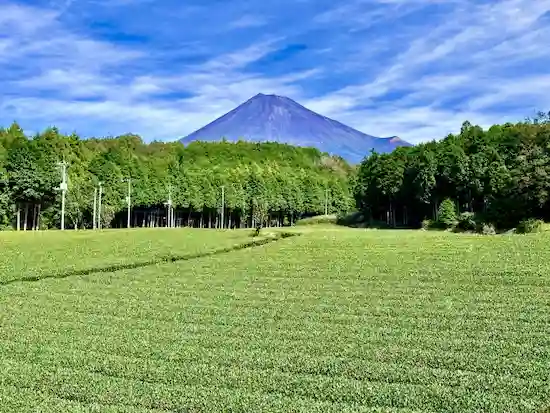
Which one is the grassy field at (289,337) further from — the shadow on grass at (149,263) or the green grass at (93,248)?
the green grass at (93,248)

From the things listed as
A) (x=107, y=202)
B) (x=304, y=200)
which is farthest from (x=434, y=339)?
(x=304, y=200)

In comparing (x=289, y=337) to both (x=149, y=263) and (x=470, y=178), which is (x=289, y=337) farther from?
(x=470, y=178)

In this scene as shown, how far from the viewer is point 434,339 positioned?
17656 mm

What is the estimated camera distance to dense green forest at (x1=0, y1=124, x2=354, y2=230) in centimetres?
7900

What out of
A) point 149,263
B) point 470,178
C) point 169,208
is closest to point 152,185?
point 169,208

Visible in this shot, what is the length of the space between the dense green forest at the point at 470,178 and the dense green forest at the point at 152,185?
661 inches

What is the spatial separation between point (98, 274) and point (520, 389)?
24.5m

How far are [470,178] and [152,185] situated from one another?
48049mm

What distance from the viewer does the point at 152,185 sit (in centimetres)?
9731

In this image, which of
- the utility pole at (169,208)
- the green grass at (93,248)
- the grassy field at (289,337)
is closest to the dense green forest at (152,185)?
the utility pole at (169,208)

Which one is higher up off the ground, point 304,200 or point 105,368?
point 304,200

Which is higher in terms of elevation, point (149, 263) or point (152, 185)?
point (152, 185)

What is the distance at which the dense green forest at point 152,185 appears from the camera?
7900 centimetres

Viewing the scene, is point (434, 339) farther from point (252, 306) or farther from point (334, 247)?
point (334, 247)
